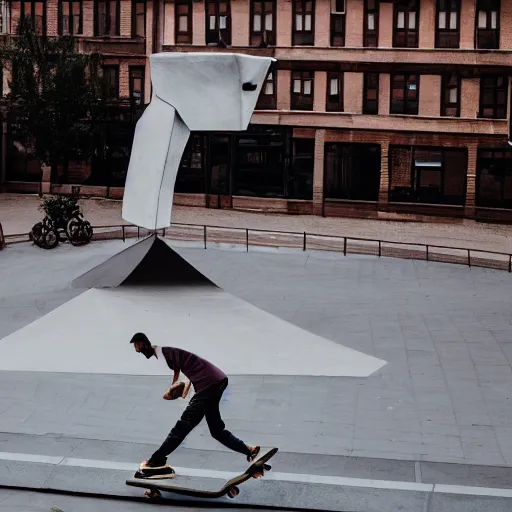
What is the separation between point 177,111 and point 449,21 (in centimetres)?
2102

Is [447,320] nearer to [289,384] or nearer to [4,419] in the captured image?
[289,384]

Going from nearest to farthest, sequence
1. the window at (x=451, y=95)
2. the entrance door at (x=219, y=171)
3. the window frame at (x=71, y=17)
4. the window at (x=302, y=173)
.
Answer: the window at (x=451, y=95), the window at (x=302, y=173), the entrance door at (x=219, y=171), the window frame at (x=71, y=17)

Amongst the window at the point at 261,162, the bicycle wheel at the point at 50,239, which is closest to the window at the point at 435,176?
the window at the point at 261,162

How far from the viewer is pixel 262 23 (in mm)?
40031

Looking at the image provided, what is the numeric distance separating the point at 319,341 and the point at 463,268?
10657 mm

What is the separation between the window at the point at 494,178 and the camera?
126ft

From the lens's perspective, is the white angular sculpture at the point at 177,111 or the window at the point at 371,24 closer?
the white angular sculpture at the point at 177,111

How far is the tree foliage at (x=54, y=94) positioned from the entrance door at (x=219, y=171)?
4768 millimetres

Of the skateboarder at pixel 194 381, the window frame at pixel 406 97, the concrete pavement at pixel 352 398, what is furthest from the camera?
the window frame at pixel 406 97

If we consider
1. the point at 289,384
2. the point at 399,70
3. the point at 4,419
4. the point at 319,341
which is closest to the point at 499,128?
the point at 399,70

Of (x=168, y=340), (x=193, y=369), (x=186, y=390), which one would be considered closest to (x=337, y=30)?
(x=168, y=340)

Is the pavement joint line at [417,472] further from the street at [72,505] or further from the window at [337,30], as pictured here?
the window at [337,30]

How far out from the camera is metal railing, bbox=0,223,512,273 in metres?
28.3

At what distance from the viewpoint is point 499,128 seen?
38.4 m
